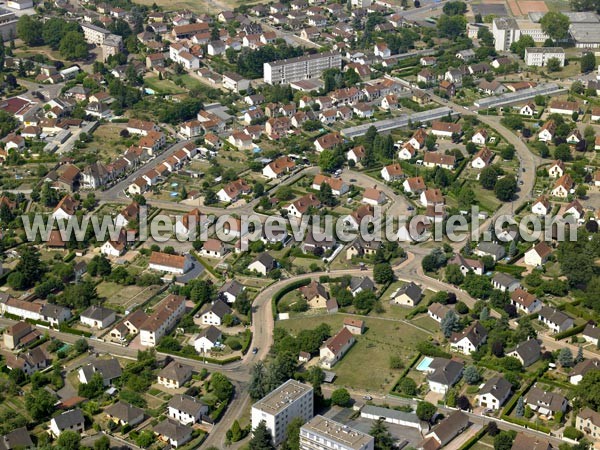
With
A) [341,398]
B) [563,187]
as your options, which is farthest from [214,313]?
[563,187]

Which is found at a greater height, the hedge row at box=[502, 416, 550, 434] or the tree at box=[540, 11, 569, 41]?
the tree at box=[540, 11, 569, 41]

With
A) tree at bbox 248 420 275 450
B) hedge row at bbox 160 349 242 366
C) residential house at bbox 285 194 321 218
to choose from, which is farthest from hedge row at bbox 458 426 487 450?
residential house at bbox 285 194 321 218

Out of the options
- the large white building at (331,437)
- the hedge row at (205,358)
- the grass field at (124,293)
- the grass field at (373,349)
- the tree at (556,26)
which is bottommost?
the grass field at (373,349)

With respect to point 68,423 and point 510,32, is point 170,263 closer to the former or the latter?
point 68,423

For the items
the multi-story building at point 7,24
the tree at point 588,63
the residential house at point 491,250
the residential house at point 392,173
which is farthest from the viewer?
the multi-story building at point 7,24

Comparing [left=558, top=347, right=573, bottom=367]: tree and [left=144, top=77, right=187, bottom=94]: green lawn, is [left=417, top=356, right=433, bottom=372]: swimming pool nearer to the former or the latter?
[left=558, top=347, right=573, bottom=367]: tree

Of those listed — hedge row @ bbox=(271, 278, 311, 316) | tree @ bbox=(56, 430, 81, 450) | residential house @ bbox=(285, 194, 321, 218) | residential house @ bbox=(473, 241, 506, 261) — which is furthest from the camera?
residential house @ bbox=(285, 194, 321, 218)

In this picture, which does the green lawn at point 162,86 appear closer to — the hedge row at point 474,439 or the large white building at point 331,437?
the large white building at point 331,437

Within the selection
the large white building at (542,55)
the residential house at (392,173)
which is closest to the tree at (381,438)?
the residential house at (392,173)
